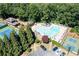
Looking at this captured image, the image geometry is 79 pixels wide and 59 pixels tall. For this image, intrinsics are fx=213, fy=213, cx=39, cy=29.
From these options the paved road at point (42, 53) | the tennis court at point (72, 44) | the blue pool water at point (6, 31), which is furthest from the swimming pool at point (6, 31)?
the tennis court at point (72, 44)

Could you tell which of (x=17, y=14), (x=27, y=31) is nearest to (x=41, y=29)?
(x=27, y=31)

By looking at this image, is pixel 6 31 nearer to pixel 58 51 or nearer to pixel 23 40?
pixel 23 40

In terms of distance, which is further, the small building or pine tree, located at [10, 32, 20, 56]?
the small building

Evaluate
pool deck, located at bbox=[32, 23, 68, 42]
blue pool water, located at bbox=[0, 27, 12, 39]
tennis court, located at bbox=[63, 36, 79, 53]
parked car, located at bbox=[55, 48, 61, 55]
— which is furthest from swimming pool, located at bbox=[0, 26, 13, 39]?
tennis court, located at bbox=[63, 36, 79, 53]

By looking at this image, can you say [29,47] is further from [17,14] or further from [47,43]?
[17,14]

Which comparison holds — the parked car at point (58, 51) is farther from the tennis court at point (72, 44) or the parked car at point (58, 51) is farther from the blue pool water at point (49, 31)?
the blue pool water at point (49, 31)

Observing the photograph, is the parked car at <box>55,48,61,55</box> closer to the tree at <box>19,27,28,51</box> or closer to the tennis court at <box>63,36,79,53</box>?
the tennis court at <box>63,36,79,53</box>
